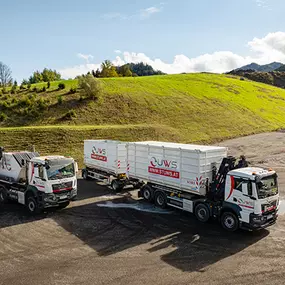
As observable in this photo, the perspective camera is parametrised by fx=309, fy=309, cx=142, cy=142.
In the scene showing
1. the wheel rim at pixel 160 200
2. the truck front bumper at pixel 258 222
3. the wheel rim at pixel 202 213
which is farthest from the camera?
the wheel rim at pixel 160 200

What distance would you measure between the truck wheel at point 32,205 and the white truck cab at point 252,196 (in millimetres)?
10505

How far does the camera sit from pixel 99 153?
2525 cm

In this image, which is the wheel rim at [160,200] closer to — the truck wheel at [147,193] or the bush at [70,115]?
the truck wheel at [147,193]

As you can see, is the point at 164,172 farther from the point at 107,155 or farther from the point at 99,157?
the point at 99,157

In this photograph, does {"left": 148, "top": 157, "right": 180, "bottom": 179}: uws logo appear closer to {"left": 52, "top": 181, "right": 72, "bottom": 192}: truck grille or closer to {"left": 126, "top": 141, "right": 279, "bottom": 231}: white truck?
{"left": 126, "top": 141, "right": 279, "bottom": 231}: white truck

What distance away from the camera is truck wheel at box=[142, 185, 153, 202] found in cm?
1975

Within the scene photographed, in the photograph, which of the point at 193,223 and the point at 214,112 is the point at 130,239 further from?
the point at 214,112

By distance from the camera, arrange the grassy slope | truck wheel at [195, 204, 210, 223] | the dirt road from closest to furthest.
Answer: the dirt road < truck wheel at [195, 204, 210, 223] < the grassy slope

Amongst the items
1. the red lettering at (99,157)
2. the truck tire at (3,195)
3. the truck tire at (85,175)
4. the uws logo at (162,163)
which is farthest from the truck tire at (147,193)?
the truck tire at (3,195)

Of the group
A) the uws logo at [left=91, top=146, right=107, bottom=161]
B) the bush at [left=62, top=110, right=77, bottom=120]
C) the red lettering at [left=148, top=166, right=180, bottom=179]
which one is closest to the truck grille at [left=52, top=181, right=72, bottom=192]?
the red lettering at [left=148, top=166, right=180, bottom=179]

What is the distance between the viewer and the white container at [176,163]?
54.6 ft

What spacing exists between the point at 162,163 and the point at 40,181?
7195mm

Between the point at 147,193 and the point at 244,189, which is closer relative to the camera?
the point at 244,189

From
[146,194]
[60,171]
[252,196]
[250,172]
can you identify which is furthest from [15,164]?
[252,196]
